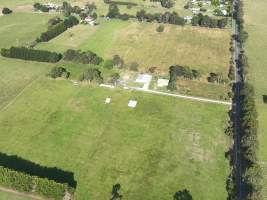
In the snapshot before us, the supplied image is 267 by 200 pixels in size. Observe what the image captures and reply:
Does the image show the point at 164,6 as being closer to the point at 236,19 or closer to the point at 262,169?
the point at 236,19

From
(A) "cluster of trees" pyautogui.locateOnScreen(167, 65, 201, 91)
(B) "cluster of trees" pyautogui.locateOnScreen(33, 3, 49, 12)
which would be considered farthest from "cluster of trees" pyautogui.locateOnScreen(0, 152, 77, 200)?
(B) "cluster of trees" pyautogui.locateOnScreen(33, 3, 49, 12)

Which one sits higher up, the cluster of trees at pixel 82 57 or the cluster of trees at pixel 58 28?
the cluster of trees at pixel 58 28

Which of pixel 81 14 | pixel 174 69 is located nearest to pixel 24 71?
pixel 174 69

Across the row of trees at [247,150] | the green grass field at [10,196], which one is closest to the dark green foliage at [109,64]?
the row of trees at [247,150]

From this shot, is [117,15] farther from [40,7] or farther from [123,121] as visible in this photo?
[123,121]

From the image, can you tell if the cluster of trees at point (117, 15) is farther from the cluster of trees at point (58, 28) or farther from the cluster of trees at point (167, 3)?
the cluster of trees at point (167, 3)


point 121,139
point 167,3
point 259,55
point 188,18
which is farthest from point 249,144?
point 167,3
